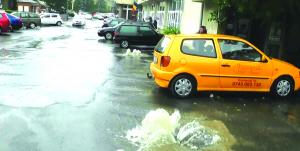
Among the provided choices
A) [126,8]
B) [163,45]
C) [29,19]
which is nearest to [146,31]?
[163,45]

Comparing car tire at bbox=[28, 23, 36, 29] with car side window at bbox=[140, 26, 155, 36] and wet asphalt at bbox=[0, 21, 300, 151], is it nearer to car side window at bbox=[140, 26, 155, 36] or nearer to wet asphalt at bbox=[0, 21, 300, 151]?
car side window at bbox=[140, 26, 155, 36]

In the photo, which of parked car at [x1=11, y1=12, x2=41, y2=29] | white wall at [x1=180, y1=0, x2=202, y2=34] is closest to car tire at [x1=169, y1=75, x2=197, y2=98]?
white wall at [x1=180, y1=0, x2=202, y2=34]

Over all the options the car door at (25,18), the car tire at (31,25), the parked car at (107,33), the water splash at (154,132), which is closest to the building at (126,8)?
the car tire at (31,25)

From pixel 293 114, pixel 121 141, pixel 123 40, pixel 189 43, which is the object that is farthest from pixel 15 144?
pixel 123 40

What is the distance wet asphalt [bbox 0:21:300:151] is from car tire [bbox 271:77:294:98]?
227mm

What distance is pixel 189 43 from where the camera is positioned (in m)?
10.1

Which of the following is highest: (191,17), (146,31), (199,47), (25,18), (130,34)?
(191,17)

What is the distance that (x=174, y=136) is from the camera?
702 centimetres

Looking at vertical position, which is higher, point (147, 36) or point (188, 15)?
point (188, 15)

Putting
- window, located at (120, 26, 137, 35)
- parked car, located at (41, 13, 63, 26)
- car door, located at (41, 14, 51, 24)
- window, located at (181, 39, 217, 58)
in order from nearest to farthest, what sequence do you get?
window, located at (181, 39, 217, 58)
window, located at (120, 26, 137, 35)
car door, located at (41, 14, 51, 24)
parked car, located at (41, 13, 63, 26)

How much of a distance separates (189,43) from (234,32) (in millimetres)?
10130

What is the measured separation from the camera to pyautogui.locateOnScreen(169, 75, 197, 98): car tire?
10.0m

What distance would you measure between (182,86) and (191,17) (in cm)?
1785

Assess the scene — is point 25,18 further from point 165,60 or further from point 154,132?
point 154,132
